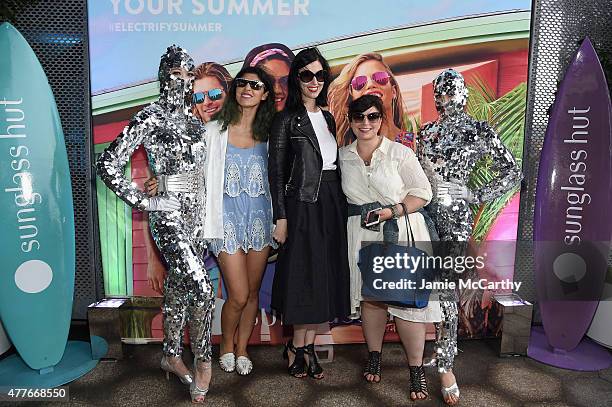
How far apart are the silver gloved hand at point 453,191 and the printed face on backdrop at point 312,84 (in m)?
0.80

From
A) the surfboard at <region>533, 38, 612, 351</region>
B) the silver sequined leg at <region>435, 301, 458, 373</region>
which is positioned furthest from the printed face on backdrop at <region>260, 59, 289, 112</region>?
the surfboard at <region>533, 38, 612, 351</region>

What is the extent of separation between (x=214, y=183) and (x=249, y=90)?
0.53 m

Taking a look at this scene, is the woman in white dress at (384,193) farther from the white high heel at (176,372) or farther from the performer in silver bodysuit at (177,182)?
the white high heel at (176,372)

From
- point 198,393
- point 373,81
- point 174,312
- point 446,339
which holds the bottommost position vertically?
point 198,393

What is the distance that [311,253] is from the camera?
2.49m

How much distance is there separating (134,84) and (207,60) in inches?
18.8

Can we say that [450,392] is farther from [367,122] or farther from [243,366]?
[367,122]

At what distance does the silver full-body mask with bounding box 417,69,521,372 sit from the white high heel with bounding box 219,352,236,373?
1179 mm

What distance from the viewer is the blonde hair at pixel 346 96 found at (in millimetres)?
3053

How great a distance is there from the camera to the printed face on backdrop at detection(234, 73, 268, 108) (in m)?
2.54

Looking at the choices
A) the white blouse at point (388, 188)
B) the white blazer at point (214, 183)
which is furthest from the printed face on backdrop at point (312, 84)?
the white blazer at point (214, 183)

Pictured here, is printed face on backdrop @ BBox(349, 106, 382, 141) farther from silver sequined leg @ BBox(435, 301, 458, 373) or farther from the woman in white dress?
silver sequined leg @ BBox(435, 301, 458, 373)

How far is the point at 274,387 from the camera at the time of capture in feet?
8.79

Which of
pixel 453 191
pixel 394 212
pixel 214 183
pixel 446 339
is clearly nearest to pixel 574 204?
pixel 453 191
